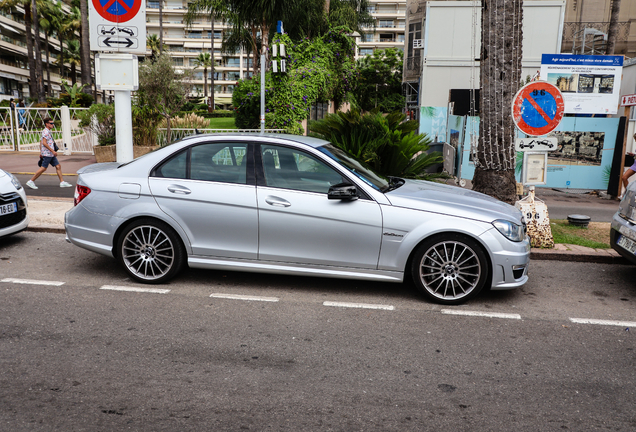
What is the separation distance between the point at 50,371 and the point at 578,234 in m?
7.65

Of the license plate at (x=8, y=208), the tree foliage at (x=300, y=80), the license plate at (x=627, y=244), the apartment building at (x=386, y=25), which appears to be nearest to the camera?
the license plate at (x=627, y=244)

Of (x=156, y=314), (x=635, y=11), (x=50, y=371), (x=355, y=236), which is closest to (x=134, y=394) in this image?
(x=50, y=371)

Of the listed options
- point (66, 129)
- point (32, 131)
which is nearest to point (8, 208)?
point (66, 129)

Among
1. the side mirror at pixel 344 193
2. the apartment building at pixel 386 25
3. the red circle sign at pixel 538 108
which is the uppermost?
the apartment building at pixel 386 25

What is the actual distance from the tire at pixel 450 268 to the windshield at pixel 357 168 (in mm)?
809

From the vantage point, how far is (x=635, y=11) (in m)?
31.6

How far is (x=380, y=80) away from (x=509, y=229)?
110ft

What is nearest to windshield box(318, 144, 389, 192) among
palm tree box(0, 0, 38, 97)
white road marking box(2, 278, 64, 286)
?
white road marking box(2, 278, 64, 286)

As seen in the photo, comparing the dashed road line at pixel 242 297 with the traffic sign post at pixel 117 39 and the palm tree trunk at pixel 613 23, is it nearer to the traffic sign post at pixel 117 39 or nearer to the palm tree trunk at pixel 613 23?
the traffic sign post at pixel 117 39

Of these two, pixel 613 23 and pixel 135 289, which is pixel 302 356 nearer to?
pixel 135 289

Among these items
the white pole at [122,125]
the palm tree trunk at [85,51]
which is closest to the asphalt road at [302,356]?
the white pole at [122,125]

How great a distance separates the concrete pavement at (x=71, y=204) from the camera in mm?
7211

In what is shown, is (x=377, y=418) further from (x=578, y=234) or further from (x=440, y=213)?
(x=578, y=234)

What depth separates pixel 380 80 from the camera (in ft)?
123
